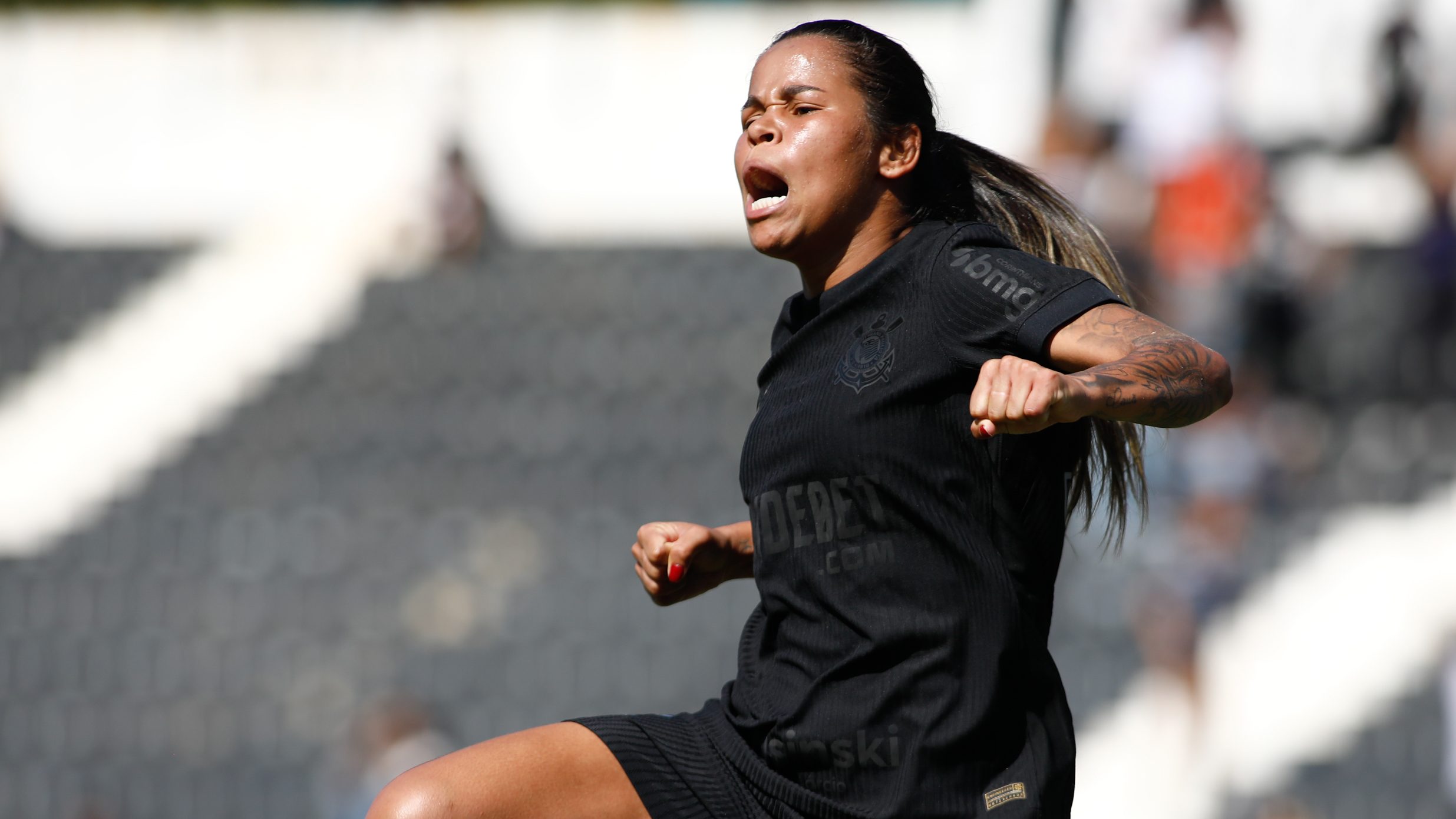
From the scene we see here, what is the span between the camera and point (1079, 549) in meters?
7.23

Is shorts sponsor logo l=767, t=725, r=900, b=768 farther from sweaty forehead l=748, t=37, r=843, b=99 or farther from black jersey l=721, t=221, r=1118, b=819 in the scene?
sweaty forehead l=748, t=37, r=843, b=99

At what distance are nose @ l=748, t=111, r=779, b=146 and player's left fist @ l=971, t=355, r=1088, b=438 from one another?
68 centimetres

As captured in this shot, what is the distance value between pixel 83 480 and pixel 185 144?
2.52m

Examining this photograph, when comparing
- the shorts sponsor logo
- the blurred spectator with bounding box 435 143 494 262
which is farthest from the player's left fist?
the blurred spectator with bounding box 435 143 494 262

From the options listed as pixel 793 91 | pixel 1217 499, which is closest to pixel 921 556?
pixel 793 91

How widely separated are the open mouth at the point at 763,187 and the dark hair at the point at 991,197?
17cm

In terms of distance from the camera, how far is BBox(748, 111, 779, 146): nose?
234 cm

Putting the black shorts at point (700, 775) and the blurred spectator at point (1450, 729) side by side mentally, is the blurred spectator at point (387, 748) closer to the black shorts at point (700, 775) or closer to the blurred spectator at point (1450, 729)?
the blurred spectator at point (1450, 729)

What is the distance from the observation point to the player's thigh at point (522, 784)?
2074mm

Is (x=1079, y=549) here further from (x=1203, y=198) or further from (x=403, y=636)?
(x=403, y=636)

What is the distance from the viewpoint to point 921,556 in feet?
6.88

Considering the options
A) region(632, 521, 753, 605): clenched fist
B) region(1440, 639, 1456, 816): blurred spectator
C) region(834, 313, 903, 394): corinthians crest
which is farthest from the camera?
region(1440, 639, 1456, 816): blurred spectator

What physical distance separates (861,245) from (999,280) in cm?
35

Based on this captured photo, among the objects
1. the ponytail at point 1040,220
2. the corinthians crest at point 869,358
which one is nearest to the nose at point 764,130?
the ponytail at point 1040,220
